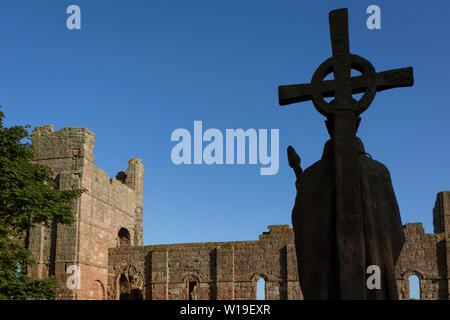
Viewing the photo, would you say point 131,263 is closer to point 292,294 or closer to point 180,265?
point 180,265

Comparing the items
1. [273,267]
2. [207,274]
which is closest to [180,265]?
[207,274]

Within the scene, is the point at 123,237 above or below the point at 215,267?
above

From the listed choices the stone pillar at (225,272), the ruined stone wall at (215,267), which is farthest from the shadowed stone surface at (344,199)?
the stone pillar at (225,272)

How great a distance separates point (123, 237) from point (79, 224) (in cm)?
581

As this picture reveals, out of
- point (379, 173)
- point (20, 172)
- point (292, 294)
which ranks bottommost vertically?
point (292, 294)

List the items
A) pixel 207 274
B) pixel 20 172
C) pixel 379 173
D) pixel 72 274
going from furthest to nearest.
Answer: pixel 207 274, pixel 72 274, pixel 20 172, pixel 379 173

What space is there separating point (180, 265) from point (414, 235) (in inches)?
468

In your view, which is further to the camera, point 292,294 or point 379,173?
point 292,294

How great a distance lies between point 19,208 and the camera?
18750mm

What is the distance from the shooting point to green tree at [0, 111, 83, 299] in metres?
17.5
